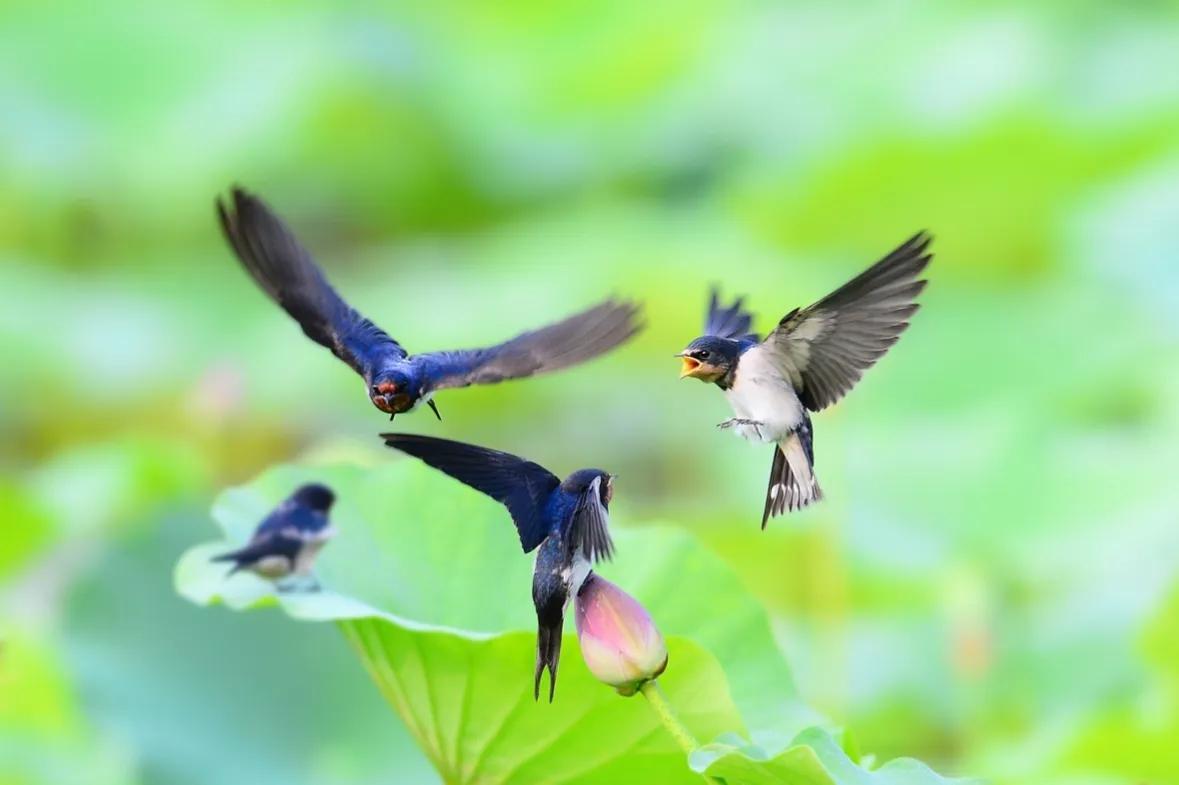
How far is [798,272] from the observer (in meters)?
3.58

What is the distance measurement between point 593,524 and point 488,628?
457 millimetres

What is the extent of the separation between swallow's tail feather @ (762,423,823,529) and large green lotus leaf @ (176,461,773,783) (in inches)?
10.9

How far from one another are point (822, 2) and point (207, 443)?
3427 millimetres

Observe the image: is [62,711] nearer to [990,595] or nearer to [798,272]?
[990,595]

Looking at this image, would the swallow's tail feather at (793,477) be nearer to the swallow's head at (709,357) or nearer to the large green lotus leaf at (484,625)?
the swallow's head at (709,357)

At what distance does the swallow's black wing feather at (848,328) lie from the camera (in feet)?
2.21

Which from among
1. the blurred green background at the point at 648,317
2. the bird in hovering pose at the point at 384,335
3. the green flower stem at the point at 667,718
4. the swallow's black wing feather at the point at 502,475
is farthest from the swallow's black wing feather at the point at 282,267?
the blurred green background at the point at 648,317

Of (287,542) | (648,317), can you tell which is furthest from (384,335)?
(648,317)

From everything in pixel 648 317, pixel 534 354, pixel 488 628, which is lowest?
pixel 534 354

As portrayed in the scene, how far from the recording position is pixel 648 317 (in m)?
1.29

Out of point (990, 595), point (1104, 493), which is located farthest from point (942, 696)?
point (1104, 493)

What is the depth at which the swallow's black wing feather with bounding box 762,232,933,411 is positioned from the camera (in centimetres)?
67

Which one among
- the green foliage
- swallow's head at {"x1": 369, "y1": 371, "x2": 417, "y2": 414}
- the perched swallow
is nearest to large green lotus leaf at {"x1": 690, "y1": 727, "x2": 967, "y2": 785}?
the green foliage

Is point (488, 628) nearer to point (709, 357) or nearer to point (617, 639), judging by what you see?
point (617, 639)
